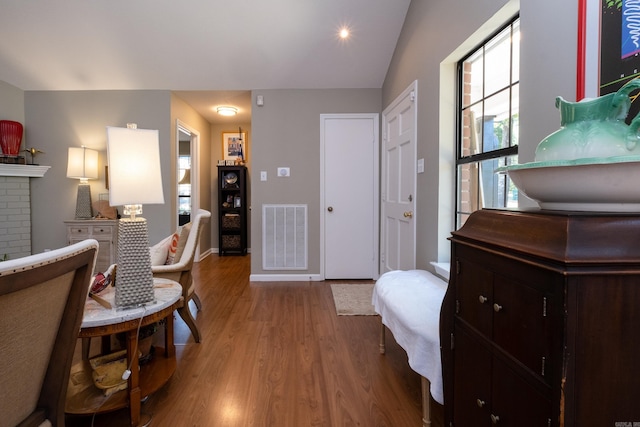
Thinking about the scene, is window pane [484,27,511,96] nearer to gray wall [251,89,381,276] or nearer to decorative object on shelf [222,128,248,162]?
gray wall [251,89,381,276]

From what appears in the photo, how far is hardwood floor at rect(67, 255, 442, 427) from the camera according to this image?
1504 mm

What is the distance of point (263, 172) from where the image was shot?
12.5 ft

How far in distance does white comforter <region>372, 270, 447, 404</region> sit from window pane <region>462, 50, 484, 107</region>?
126 centimetres

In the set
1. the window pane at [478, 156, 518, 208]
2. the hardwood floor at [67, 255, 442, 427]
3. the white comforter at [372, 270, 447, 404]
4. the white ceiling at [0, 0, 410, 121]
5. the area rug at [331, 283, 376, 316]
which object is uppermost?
the white ceiling at [0, 0, 410, 121]

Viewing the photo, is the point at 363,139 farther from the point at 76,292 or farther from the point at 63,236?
the point at 63,236

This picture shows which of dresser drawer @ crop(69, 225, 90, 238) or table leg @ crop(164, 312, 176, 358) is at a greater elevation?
dresser drawer @ crop(69, 225, 90, 238)

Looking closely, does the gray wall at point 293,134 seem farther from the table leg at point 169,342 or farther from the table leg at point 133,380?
the table leg at point 133,380

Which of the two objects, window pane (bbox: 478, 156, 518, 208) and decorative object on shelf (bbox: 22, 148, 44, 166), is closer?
window pane (bbox: 478, 156, 518, 208)

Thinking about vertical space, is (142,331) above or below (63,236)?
below

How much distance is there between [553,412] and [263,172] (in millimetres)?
3505

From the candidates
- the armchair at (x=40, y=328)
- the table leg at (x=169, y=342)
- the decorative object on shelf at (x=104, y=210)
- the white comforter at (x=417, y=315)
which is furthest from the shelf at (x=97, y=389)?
the decorative object on shelf at (x=104, y=210)

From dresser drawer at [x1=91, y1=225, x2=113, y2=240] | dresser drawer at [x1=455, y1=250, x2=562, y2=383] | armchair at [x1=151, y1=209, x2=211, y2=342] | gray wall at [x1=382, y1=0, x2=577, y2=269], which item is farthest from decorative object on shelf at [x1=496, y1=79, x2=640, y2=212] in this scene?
dresser drawer at [x1=91, y1=225, x2=113, y2=240]

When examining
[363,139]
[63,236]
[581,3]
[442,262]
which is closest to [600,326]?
[581,3]

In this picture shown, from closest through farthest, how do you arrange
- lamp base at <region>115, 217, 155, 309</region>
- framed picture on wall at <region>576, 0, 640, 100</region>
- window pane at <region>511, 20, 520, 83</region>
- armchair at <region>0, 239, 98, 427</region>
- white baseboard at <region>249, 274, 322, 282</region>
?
armchair at <region>0, 239, 98, 427</region>
framed picture on wall at <region>576, 0, 640, 100</region>
lamp base at <region>115, 217, 155, 309</region>
window pane at <region>511, 20, 520, 83</region>
white baseboard at <region>249, 274, 322, 282</region>
